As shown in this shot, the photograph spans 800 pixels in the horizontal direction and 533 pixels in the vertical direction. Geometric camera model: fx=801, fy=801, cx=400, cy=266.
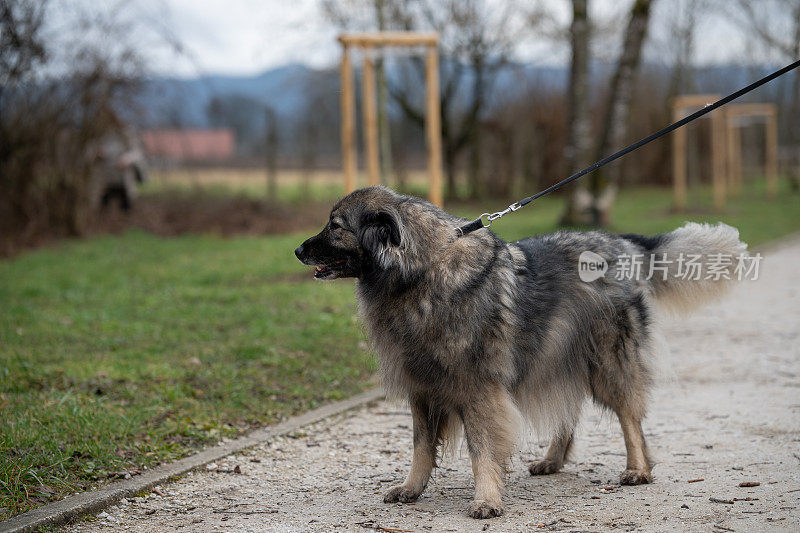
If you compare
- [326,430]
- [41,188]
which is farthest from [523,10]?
[326,430]

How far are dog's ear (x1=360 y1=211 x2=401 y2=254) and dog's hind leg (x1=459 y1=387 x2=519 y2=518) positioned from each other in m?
0.93

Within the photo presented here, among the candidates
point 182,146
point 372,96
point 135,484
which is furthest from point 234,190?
point 135,484

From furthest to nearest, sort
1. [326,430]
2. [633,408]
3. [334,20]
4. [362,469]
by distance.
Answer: [334,20] < [326,430] < [362,469] < [633,408]

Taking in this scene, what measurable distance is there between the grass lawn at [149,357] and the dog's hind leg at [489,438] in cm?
204

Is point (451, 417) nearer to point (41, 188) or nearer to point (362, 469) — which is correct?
point (362, 469)

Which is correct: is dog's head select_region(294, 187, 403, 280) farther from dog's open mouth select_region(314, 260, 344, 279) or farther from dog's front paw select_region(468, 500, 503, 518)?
dog's front paw select_region(468, 500, 503, 518)

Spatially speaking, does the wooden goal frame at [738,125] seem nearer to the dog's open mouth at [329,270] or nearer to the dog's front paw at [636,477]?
the dog's front paw at [636,477]

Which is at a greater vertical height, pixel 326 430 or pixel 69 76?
pixel 69 76

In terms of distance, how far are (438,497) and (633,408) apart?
4.02 feet

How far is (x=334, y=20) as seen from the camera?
2189 centimetres

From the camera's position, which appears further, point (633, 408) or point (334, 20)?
point (334, 20)

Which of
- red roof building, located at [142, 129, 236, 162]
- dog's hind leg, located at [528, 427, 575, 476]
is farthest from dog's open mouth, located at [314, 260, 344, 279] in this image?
red roof building, located at [142, 129, 236, 162]

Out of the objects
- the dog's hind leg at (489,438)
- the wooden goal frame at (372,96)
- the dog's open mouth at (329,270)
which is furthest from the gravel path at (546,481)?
the wooden goal frame at (372,96)

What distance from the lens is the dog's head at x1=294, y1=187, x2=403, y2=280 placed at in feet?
13.4
